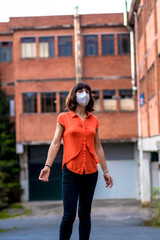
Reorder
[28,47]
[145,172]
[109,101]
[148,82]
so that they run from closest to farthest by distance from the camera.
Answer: [148,82] < [145,172] < [109,101] < [28,47]

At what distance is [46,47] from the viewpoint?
3384cm

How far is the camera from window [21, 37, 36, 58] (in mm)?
33656

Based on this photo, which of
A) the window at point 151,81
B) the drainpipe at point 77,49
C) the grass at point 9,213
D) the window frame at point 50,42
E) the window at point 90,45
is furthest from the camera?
the window at point 90,45

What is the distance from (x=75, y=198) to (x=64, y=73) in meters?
29.1

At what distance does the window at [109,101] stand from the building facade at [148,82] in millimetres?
2855

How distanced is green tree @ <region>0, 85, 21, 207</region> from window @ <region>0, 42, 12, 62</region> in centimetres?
248

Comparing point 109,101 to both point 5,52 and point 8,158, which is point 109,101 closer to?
point 8,158

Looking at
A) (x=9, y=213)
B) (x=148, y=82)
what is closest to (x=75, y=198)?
(x=148, y=82)

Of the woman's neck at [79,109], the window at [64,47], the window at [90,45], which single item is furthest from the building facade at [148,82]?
the woman's neck at [79,109]

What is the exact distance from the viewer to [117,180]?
35406 mm

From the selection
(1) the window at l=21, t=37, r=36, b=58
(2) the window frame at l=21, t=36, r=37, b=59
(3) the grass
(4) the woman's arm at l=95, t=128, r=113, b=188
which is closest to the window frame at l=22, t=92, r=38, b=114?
(2) the window frame at l=21, t=36, r=37, b=59

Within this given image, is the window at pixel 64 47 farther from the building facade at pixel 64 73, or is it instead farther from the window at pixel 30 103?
the window at pixel 30 103

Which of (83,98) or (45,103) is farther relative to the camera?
(45,103)

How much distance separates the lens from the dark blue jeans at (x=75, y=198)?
4.93 metres
